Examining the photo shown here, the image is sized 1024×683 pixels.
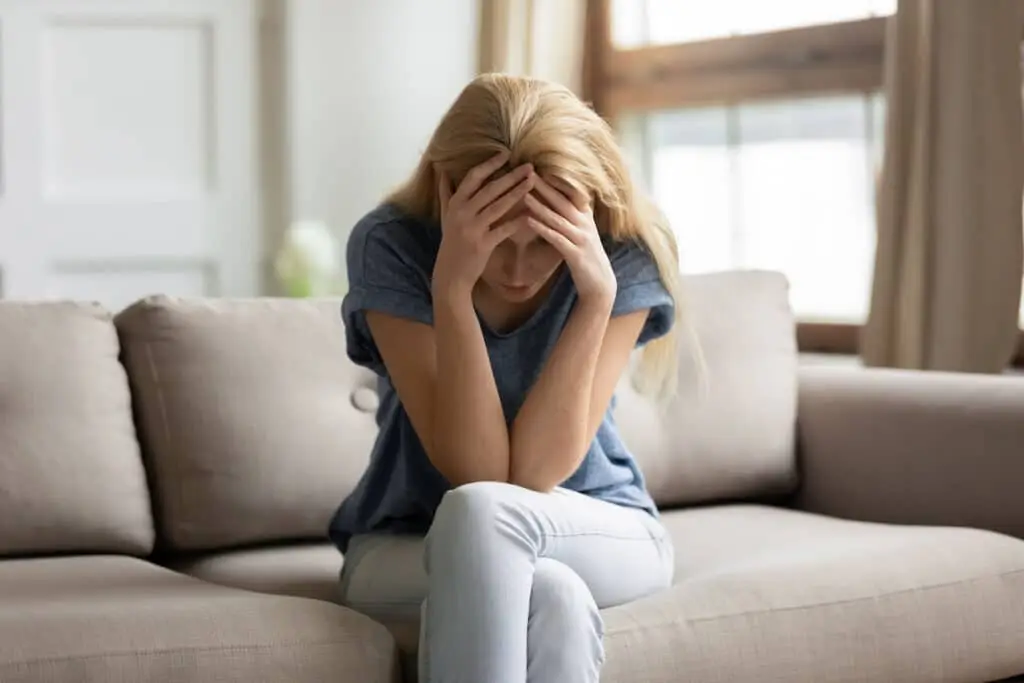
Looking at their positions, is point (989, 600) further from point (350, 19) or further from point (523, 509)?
point (350, 19)

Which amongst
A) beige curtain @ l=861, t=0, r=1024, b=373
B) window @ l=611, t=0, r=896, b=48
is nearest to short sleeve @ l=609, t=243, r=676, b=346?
beige curtain @ l=861, t=0, r=1024, b=373

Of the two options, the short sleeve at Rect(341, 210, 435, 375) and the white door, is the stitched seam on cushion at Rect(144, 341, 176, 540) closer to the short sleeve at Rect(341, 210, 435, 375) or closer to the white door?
the short sleeve at Rect(341, 210, 435, 375)

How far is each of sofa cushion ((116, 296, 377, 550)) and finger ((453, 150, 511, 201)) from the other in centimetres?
53

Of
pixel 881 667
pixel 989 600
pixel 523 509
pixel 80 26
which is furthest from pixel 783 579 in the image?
pixel 80 26

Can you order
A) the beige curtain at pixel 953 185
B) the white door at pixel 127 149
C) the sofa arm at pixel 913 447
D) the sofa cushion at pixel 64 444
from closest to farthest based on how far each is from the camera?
the sofa cushion at pixel 64 444
the sofa arm at pixel 913 447
the beige curtain at pixel 953 185
the white door at pixel 127 149

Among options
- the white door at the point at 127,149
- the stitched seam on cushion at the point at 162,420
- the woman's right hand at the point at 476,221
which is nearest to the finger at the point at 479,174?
the woman's right hand at the point at 476,221

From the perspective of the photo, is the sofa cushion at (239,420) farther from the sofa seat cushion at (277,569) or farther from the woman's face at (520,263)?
the woman's face at (520,263)

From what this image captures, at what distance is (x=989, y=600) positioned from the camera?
1990mm

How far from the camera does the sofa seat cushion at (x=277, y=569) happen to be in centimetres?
196

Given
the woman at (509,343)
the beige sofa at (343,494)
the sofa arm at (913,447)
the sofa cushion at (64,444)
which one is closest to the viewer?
the beige sofa at (343,494)

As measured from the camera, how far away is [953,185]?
9.73 feet

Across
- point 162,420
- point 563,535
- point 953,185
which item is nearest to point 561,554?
point 563,535

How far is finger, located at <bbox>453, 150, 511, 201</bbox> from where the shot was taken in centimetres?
182

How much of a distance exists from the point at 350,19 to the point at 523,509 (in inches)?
113
